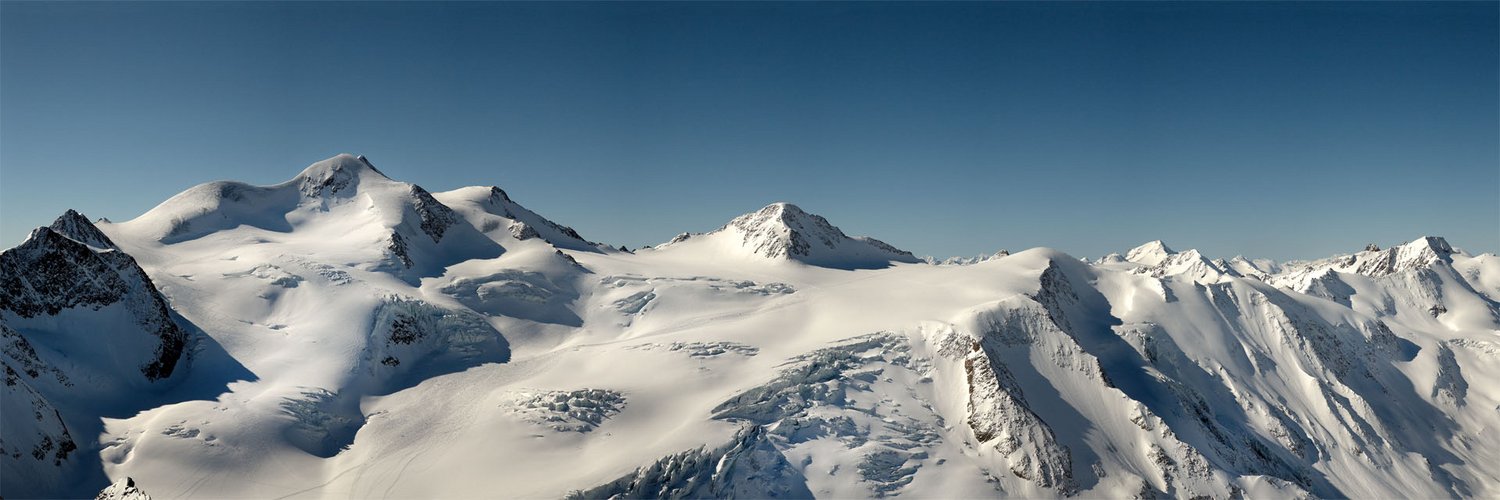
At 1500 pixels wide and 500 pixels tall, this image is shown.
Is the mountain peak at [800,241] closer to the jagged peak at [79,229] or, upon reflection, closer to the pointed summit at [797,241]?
the pointed summit at [797,241]

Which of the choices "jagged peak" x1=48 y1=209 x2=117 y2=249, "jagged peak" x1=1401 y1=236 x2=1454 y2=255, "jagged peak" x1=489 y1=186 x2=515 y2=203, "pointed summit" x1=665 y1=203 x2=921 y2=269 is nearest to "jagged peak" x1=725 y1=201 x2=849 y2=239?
"pointed summit" x1=665 y1=203 x2=921 y2=269

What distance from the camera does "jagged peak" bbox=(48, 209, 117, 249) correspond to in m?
71.6

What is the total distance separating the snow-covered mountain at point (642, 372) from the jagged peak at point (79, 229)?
28 centimetres

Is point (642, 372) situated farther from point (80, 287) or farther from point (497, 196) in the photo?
point (497, 196)

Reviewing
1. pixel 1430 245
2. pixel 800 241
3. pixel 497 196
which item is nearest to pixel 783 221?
pixel 800 241

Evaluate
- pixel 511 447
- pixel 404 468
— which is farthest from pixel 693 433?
pixel 404 468

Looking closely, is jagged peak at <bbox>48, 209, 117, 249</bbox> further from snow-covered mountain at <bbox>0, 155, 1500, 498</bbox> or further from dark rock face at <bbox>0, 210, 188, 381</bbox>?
dark rock face at <bbox>0, 210, 188, 381</bbox>

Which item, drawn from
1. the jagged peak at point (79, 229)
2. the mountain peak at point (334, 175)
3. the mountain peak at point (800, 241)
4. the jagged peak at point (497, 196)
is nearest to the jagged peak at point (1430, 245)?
the mountain peak at point (800, 241)

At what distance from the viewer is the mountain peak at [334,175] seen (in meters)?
108

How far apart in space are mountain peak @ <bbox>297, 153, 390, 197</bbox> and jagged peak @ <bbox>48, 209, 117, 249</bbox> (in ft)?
108

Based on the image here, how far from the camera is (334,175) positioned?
4345 inches

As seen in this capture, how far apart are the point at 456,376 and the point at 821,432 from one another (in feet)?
119

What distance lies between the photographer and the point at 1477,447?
108m

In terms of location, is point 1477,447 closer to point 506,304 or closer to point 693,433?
point 693,433
